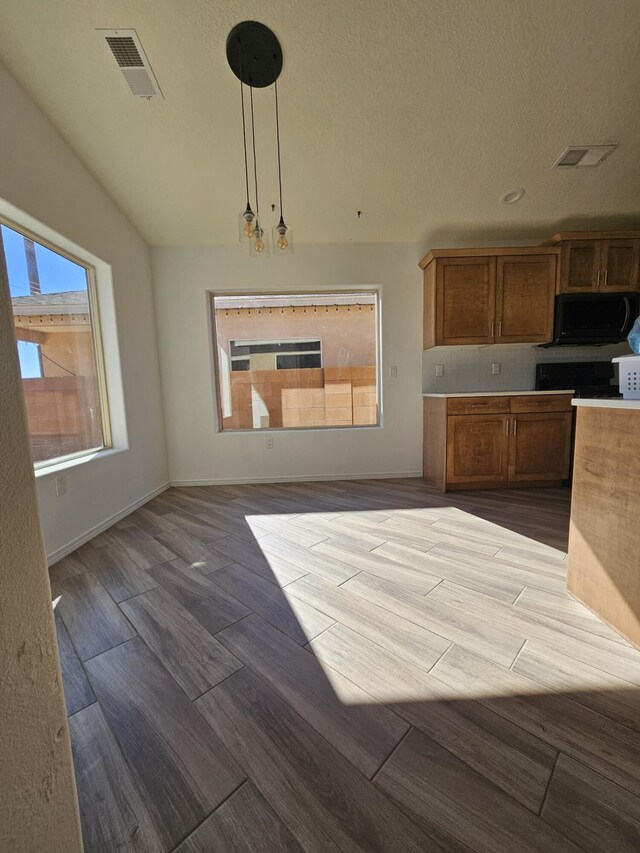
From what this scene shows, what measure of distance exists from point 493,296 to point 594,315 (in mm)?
1027

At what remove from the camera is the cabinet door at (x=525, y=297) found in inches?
123

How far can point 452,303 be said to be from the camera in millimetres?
3174

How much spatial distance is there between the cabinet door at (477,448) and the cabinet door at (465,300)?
80cm

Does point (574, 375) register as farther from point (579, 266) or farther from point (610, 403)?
point (610, 403)

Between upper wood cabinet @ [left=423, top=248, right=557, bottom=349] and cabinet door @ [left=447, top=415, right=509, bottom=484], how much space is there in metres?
0.79

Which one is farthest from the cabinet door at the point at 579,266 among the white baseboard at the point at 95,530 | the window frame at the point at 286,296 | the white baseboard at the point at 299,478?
the white baseboard at the point at 95,530

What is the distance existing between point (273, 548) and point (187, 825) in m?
1.37

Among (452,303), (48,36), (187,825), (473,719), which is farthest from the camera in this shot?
(452,303)

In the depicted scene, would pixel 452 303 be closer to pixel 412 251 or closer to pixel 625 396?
pixel 412 251

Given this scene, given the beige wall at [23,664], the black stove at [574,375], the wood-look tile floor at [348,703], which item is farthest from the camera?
the black stove at [574,375]

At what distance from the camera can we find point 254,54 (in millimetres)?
1852

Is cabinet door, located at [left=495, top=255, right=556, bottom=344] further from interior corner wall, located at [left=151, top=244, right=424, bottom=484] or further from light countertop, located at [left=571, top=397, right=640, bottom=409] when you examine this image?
light countertop, located at [left=571, top=397, right=640, bottom=409]

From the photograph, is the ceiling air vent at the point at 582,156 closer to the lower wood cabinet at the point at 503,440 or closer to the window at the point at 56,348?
the lower wood cabinet at the point at 503,440

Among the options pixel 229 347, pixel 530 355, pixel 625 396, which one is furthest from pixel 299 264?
pixel 625 396
